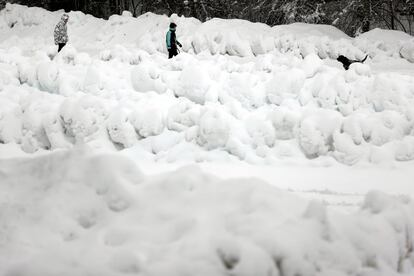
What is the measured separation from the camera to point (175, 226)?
308cm

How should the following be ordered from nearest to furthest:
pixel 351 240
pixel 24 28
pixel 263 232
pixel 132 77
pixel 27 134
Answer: pixel 263 232 → pixel 351 240 → pixel 27 134 → pixel 132 77 → pixel 24 28

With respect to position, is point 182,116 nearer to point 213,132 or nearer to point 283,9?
point 213,132

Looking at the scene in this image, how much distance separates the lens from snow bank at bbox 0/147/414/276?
270 centimetres

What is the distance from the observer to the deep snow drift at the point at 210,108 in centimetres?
835

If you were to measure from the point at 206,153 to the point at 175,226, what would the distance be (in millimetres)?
5320

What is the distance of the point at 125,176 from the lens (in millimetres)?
3699

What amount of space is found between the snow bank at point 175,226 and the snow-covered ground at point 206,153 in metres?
0.01

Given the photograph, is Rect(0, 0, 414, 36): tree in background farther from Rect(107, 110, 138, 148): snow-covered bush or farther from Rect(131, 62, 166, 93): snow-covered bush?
Rect(107, 110, 138, 148): snow-covered bush

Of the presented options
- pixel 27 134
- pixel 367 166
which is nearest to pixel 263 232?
pixel 367 166

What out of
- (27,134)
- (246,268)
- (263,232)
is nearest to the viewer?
(246,268)

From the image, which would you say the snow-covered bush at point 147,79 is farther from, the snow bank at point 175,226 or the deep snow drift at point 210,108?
the snow bank at point 175,226

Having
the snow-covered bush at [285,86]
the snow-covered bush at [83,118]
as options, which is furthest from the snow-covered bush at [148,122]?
the snow-covered bush at [285,86]

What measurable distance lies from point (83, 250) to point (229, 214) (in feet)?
3.31

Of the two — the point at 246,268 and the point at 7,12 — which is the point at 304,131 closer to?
the point at 246,268
